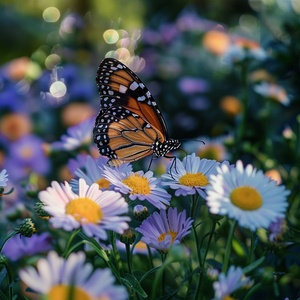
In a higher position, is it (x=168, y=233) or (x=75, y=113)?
(x=75, y=113)

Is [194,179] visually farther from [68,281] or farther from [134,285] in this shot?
[68,281]

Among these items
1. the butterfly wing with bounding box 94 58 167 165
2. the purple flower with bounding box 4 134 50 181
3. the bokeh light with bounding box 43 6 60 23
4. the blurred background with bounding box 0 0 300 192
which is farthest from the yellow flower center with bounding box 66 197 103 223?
the bokeh light with bounding box 43 6 60 23

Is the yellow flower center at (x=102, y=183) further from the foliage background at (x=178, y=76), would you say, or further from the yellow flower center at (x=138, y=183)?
the foliage background at (x=178, y=76)

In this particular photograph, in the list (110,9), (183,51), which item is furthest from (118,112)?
(110,9)

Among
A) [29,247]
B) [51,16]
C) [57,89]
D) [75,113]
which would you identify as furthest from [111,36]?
[29,247]

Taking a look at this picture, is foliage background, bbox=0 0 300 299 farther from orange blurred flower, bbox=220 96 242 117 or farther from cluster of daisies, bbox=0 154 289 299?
cluster of daisies, bbox=0 154 289 299

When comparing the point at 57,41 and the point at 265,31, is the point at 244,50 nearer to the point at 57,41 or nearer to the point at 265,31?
the point at 57,41

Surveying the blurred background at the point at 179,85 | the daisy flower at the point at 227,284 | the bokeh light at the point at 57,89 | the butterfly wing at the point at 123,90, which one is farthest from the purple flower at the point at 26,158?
the daisy flower at the point at 227,284
